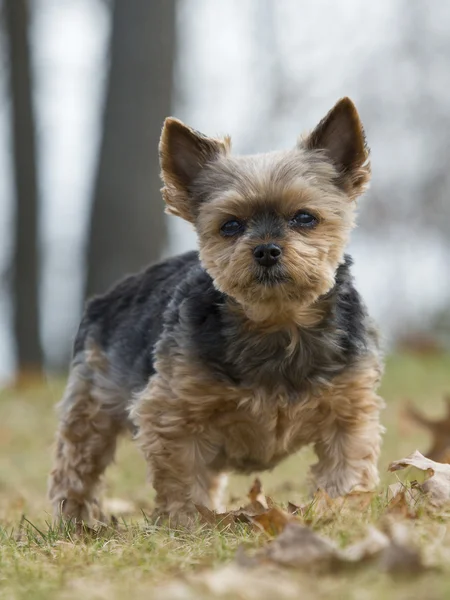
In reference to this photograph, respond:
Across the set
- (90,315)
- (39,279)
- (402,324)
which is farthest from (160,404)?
(402,324)

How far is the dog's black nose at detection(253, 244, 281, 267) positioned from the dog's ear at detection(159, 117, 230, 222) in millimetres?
836

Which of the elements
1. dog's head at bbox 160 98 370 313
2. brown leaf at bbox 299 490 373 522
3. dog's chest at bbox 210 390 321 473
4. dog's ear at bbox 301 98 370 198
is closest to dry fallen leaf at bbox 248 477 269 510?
dog's chest at bbox 210 390 321 473

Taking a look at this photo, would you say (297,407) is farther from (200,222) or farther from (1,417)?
(1,417)

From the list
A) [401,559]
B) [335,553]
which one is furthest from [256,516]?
[401,559]

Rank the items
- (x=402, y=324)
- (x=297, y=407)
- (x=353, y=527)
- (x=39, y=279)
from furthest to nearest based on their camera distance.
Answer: (x=402, y=324) → (x=39, y=279) → (x=297, y=407) → (x=353, y=527)

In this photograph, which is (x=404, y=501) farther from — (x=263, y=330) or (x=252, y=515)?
(x=263, y=330)

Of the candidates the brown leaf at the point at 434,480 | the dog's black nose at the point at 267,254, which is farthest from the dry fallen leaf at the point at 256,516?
the dog's black nose at the point at 267,254

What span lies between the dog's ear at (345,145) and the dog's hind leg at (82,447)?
215 centimetres

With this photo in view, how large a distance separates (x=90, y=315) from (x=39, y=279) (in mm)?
11022

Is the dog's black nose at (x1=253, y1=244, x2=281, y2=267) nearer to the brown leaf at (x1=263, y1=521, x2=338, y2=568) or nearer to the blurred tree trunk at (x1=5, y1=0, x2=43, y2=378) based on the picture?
the brown leaf at (x1=263, y1=521, x2=338, y2=568)

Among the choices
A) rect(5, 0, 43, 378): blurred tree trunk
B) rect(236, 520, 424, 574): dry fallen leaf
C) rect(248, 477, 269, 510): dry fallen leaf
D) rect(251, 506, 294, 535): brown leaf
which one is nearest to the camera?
rect(236, 520, 424, 574): dry fallen leaf

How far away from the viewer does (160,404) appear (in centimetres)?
530

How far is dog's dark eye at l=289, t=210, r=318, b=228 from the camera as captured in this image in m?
5.25

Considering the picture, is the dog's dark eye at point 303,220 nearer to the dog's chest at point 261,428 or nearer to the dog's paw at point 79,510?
the dog's chest at point 261,428
